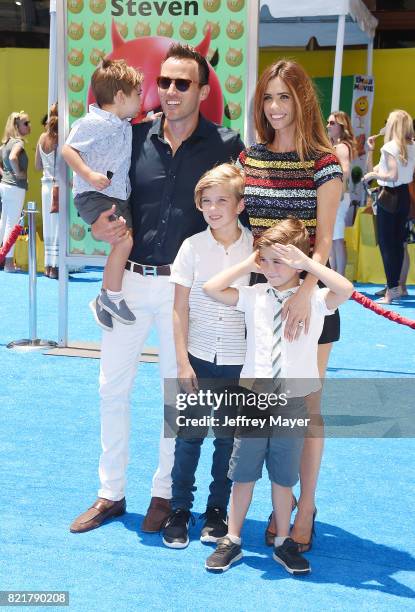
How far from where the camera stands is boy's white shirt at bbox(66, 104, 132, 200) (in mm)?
3912

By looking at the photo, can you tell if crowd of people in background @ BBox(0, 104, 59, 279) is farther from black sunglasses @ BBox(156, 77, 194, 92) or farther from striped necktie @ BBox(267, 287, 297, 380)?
striped necktie @ BBox(267, 287, 297, 380)

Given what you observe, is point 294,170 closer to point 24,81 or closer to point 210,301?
point 210,301

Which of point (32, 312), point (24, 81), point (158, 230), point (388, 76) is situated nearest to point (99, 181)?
point (158, 230)

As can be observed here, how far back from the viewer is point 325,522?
3953mm

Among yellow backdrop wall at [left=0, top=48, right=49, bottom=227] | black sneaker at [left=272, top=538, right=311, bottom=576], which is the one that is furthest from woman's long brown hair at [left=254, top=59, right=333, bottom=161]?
yellow backdrop wall at [left=0, top=48, right=49, bottom=227]

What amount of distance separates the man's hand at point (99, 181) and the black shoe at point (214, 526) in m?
1.48

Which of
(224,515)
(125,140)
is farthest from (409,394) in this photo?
(125,140)

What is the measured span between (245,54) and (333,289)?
345cm

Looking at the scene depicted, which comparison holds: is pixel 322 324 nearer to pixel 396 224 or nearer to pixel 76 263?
pixel 76 263

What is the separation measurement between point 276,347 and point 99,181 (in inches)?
Result: 47.1

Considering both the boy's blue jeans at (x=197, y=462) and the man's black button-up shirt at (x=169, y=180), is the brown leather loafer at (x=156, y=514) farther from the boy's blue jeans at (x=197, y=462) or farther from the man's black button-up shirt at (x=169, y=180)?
the man's black button-up shirt at (x=169, y=180)

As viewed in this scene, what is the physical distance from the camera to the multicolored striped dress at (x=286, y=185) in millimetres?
3359

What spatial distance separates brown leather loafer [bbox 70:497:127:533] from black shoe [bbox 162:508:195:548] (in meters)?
0.27

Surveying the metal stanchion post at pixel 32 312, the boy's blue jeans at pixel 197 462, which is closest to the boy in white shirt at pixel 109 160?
the boy's blue jeans at pixel 197 462
